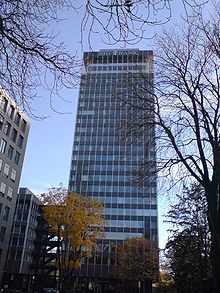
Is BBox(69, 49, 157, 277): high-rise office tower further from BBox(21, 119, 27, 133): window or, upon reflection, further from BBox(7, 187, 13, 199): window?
BBox(7, 187, 13, 199): window

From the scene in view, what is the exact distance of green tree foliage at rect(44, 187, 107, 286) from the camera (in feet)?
97.3

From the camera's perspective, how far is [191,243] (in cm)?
2420

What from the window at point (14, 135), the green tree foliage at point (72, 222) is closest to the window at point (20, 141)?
the window at point (14, 135)

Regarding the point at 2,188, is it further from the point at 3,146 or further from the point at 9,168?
the point at 3,146

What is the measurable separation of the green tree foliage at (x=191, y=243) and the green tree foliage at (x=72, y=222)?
27.2ft

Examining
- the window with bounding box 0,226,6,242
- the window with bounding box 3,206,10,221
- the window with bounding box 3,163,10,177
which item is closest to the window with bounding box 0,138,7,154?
the window with bounding box 3,163,10,177

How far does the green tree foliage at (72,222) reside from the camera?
29656mm

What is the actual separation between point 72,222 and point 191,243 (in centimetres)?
1138

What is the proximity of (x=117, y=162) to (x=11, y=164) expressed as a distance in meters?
34.1

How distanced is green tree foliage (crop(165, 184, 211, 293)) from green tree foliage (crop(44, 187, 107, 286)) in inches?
326

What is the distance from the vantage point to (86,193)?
232 ft

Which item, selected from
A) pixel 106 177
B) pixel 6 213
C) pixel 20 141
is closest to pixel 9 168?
pixel 20 141

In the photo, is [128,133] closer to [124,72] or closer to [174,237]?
[124,72]

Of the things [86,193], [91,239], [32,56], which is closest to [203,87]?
[32,56]
